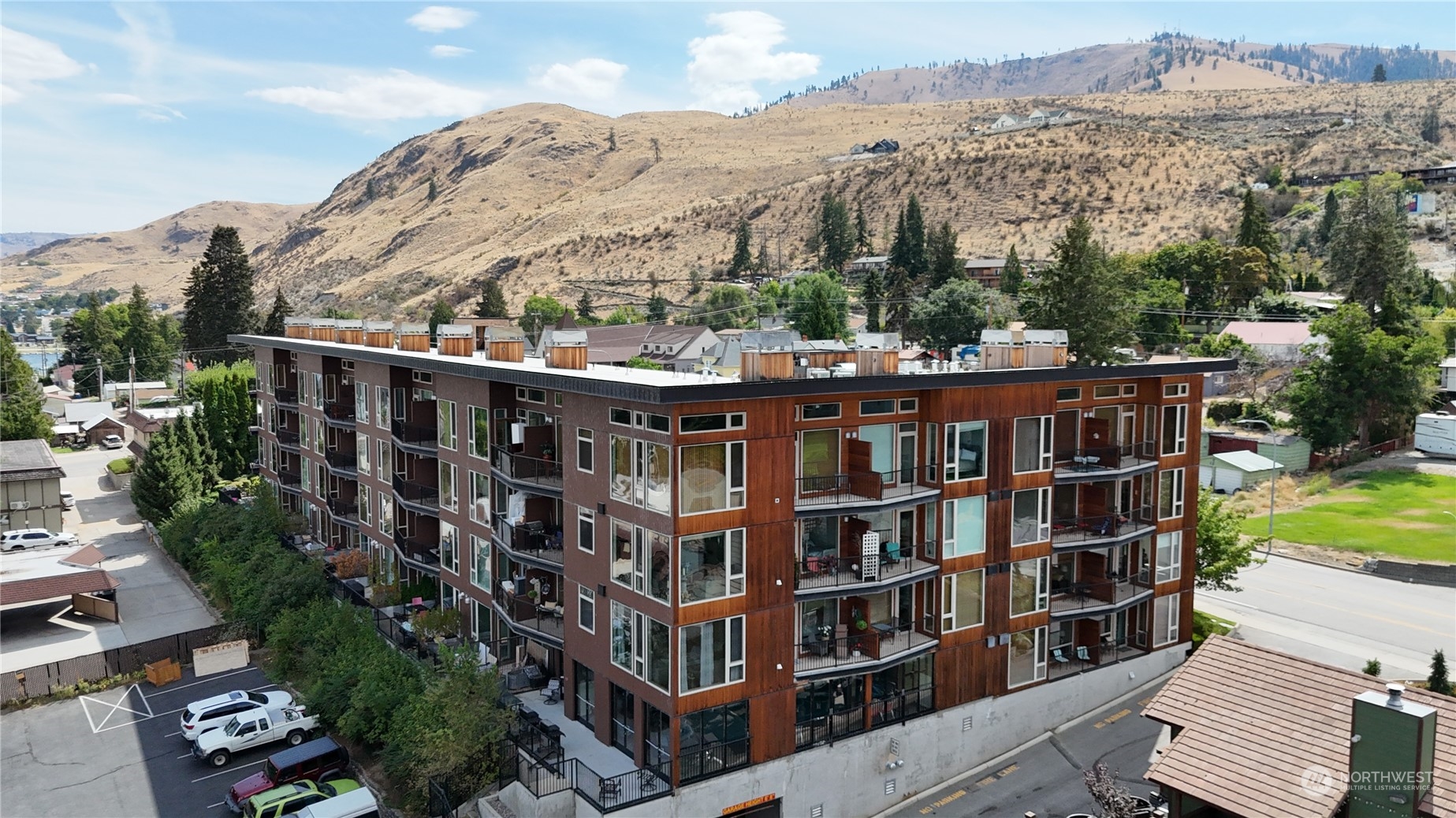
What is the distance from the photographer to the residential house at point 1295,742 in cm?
1775

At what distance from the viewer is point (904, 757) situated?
2758 centimetres

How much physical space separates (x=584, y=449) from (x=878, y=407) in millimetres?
8388

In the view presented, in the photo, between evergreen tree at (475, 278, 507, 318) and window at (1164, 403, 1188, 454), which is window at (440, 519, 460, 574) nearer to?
window at (1164, 403, 1188, 454)

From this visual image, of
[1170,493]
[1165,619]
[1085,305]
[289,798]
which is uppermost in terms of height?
[1085,305]

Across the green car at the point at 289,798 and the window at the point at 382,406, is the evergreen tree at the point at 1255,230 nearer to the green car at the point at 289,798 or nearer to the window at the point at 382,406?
the window at the point at 382,406

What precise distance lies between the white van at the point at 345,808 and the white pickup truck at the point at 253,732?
6.14m

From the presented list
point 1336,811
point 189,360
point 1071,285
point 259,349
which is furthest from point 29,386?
point 1336,811

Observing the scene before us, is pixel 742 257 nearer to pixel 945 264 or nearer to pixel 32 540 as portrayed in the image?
pixel 945 264

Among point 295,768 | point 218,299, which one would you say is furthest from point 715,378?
point 218,299

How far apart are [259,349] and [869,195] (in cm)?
12953

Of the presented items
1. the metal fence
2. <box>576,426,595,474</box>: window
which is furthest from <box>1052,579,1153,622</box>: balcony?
the metal fence

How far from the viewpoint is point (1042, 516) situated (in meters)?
30.0

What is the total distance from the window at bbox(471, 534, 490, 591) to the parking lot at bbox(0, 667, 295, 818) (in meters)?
8.15

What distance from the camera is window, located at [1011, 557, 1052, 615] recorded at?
29750 mm
